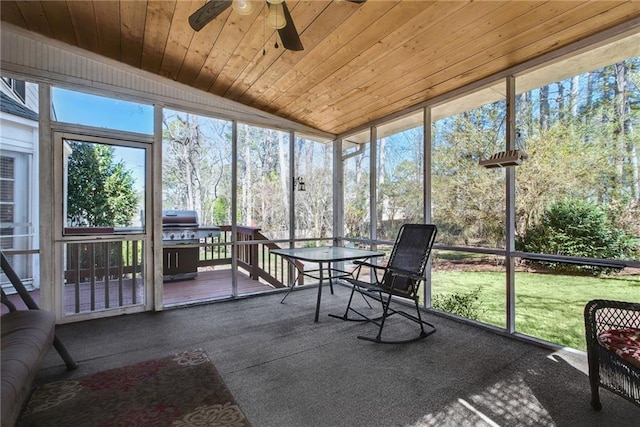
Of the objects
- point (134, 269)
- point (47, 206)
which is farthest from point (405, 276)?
point (47, 206)

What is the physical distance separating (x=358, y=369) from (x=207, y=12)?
2.71 metres

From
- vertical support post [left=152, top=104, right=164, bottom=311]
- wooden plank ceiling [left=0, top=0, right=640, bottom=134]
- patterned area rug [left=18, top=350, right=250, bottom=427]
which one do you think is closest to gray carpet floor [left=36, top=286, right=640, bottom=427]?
patterned area rug [left=18, top=350, right=250, bottom=427]

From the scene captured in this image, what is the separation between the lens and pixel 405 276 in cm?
300

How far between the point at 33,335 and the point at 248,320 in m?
1.95

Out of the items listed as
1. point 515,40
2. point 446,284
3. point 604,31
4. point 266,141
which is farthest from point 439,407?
point 266,141

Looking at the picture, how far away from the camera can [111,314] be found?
11.8ft

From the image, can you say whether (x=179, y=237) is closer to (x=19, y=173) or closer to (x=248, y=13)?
(x=19, y=173)

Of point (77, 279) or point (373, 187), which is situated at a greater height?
point (373, 187)

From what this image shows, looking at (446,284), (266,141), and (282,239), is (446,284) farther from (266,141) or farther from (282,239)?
(266,141)

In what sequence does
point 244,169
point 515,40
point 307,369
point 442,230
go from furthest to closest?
point 244,169, point 442,230, point 515,40, point 307,369

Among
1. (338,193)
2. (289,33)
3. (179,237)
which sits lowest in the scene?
(179,237)

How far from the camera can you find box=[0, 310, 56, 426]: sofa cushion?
1338 mm

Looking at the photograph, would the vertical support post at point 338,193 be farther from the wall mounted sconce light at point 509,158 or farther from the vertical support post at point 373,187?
the wall mounted sconce light at point 509,158

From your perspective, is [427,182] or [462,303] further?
[427,182]
